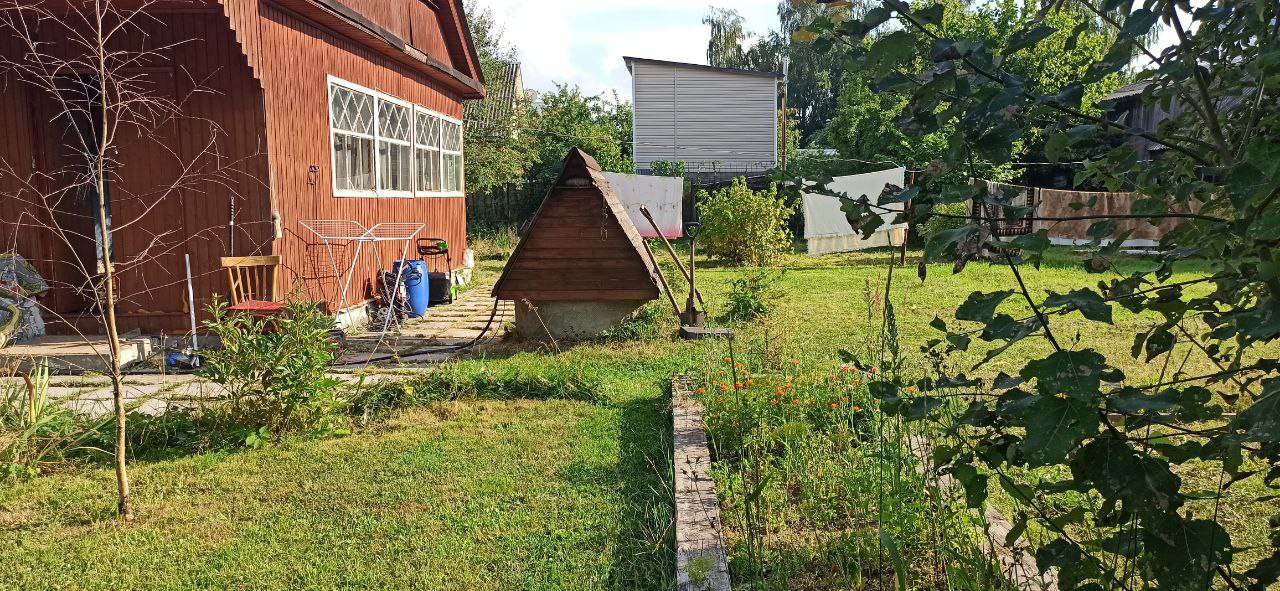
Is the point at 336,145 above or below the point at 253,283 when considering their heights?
above

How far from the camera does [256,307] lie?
23.4ft

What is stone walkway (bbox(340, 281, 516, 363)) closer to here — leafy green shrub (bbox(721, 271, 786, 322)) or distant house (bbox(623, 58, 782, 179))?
leafy green shrub (bbox(721, 271, 786, 322))

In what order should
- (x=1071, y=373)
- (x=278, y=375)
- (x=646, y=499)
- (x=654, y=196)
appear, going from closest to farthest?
(x=1071, y=373)
(x=646, y=499)
(x=278, y=375)
(x=654, y=196)

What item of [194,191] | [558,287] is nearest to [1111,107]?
[558,287]

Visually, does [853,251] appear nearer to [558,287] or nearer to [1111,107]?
[558,287]

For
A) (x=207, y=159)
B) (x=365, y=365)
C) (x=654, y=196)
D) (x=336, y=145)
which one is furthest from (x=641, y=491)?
(x=654, y=196)

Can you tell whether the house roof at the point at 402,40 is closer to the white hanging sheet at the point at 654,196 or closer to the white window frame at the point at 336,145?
the white window frame at the point at 336,145

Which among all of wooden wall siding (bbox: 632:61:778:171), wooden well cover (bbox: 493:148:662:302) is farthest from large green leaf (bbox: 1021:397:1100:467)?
wooden wall siding (bbox: 632:61:778:171)

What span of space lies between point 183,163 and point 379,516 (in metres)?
5.12

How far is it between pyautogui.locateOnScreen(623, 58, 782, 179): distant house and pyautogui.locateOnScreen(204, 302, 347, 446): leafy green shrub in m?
21.2

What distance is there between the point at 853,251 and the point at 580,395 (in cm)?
1310

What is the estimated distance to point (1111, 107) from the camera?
6.23ft

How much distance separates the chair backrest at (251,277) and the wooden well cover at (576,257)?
6.69 feet

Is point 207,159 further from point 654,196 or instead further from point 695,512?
point 654,196
